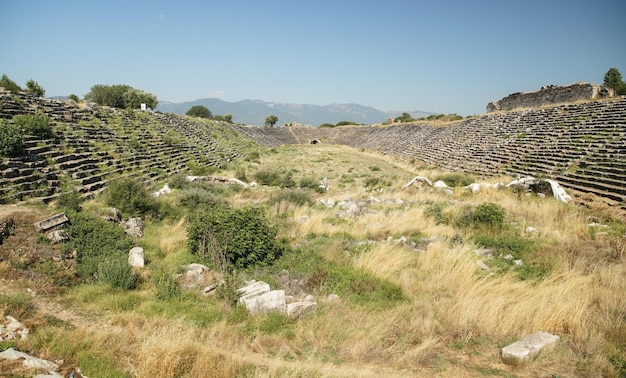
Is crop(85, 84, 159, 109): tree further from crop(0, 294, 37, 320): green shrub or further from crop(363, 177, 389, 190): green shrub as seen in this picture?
crop(0, 294, 37, 320): green shrub

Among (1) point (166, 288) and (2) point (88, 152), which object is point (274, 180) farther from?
(1) point (166, 288)

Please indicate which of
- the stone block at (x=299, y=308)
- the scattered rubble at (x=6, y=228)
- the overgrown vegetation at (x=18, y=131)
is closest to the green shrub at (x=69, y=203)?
the scattered rubble at (x=6, y=228)

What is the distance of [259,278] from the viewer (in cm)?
668

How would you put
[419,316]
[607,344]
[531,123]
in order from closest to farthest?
[607,344]
[419,316]
[531,123]

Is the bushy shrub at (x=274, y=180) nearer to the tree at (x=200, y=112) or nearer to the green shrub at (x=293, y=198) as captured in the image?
the green shrub at (x=293, y=198)

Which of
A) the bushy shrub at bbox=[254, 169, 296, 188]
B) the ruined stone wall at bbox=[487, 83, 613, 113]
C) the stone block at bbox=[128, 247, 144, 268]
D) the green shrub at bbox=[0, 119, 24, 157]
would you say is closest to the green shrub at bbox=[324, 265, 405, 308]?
the stone block at bbox=[128, 247, 144, 268]

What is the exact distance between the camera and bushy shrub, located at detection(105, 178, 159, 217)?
414 inches

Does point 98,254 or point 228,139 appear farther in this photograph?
point 228,139

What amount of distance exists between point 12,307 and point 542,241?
417 inches

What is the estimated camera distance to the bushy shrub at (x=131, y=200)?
10508mm

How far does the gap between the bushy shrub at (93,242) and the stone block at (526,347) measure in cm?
710

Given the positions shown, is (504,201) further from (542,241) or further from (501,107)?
(501,107)

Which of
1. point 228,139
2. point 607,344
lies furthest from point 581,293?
point 228,139

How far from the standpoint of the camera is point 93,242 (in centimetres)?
766
